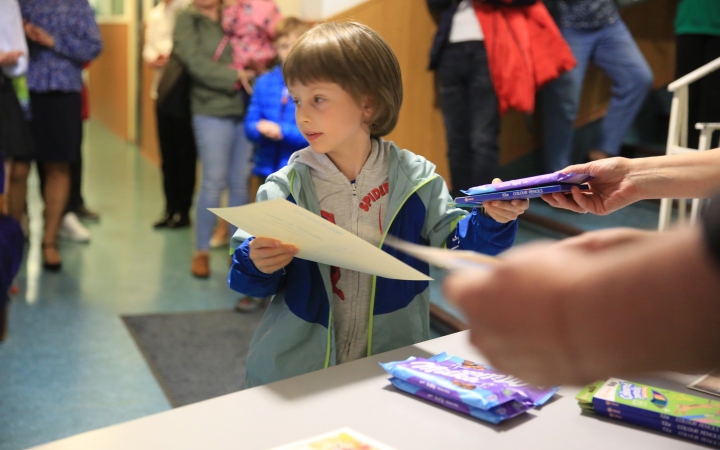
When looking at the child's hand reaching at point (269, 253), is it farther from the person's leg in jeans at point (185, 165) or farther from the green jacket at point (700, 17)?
the person's leg in jeans at point (185, 165)

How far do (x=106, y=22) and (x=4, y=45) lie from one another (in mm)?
7077

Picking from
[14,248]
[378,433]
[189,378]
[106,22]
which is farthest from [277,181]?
[106,22]

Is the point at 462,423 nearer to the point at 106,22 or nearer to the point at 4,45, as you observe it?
the point at 4,45

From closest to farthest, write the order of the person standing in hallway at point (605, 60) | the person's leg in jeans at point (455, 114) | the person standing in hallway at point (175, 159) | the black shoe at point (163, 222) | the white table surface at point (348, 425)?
the white table surface at point (348, 425)
the person's leg in jeans at point (455, 114)
the person standing in hallway at point (605, 60)
the person standing in hallway at point (175, 159)
the black shoe at point (163, 222)

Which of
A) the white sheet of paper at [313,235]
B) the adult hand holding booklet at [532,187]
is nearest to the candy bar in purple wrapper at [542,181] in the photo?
the adult hand holding booklet at [532,187]

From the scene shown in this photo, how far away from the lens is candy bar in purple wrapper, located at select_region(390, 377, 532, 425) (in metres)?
0.96

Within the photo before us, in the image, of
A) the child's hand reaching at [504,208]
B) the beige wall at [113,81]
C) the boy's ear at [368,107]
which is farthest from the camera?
the beige wall at [113,81]

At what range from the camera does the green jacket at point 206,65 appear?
360 centimetres

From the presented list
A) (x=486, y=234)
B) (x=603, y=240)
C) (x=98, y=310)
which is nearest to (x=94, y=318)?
(x=98, y=310)

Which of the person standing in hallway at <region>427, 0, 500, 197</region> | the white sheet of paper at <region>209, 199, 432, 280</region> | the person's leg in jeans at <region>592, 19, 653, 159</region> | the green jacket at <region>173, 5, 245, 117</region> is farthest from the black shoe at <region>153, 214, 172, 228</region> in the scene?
the white sheet of paper at <region>209, 199, 432, 280</region>

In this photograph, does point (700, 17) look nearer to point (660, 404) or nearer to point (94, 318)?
point (660, 404)

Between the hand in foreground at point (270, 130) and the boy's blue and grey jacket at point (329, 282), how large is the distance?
1.67 m

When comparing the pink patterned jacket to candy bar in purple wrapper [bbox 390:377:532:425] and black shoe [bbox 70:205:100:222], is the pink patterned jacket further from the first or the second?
candy bar in purple wrapper [bbox 390:377:532:425]

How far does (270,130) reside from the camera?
310 cm
